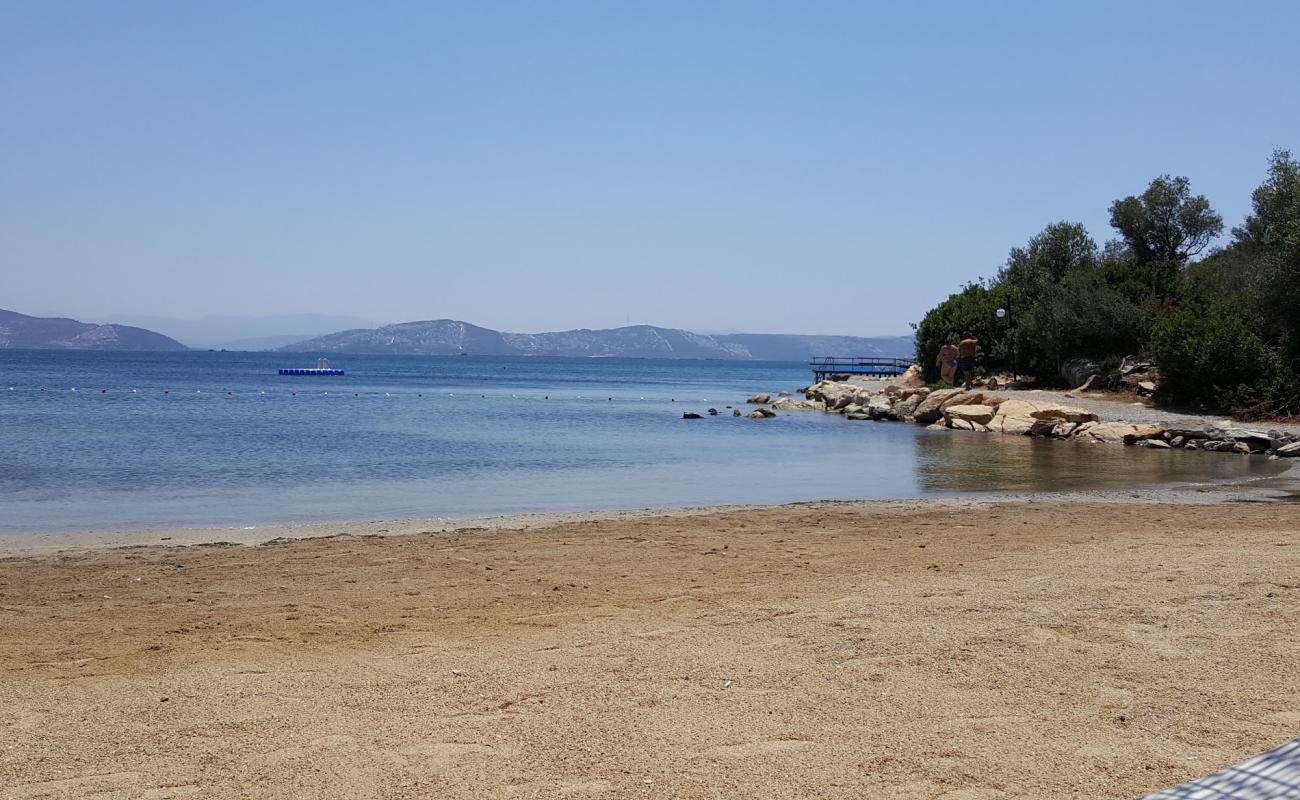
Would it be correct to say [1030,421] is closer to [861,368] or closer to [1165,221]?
[1165,221]

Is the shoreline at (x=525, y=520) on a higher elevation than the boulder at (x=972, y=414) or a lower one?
lower

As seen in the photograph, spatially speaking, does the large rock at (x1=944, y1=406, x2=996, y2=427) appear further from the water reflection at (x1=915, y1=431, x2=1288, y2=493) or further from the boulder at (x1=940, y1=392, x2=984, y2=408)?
the water reflection at (x1=915, y1=431, x2=1288, y2=493)

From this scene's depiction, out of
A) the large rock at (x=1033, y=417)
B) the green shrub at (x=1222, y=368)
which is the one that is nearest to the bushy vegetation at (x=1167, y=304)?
the green shrub at (x=1222, y=368)

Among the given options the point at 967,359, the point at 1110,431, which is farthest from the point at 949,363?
the point at 1110,431

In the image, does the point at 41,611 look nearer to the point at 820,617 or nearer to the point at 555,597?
the point at 555,597

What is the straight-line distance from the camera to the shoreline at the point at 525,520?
45.3ft

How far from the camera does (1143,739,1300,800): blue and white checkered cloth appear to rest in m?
1.79

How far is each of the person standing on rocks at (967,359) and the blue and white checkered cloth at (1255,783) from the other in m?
54.4

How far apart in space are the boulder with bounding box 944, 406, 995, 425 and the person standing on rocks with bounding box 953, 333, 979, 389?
49.0 ft

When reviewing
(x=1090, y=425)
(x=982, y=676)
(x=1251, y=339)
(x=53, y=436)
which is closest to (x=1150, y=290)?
(x=1251, y=339)

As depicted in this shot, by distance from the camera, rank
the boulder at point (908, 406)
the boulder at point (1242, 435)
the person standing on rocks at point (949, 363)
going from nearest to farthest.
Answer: the boulder at point (1242, 435), the boulder at point (908, 406), the person standing on rocks at point (949, 363)

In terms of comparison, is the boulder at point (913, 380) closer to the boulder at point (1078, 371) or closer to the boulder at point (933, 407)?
the boulder at point (1078, 371)

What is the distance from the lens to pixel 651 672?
698 cm

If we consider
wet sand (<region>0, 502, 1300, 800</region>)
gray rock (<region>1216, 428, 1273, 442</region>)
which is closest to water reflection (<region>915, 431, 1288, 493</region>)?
gray rock (<region>1216, 428, 1273, 442</region>)
